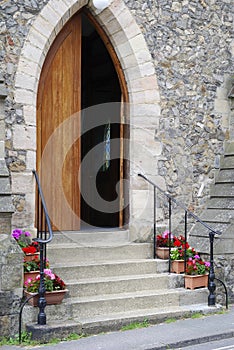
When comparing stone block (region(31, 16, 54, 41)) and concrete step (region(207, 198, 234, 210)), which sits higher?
stone block (region(31, 16, 54, 41))

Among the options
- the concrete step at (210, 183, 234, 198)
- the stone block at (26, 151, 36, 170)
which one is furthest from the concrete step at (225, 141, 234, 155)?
the stone block at (26, 151, 36, 170)

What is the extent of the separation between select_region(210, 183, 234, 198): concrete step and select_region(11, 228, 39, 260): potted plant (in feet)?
9.52

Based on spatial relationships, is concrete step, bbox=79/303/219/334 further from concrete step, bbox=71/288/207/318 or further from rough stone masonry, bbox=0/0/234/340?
rough stone masonry, bbox=0/0/234/340

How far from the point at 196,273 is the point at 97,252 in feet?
4.10

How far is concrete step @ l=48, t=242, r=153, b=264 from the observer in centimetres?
635

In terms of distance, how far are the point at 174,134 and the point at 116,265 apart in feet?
7.17

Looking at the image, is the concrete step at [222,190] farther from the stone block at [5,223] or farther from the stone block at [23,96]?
the stone block at [5,223]

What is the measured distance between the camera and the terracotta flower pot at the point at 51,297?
5.23m

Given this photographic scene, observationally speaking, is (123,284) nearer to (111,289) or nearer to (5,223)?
(111,289)

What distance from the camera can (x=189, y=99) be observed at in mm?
7680

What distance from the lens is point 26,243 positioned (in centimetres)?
614

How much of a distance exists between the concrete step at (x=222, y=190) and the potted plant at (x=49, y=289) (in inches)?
120

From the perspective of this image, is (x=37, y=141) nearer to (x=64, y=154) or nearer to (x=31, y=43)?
(x=64, y=154)

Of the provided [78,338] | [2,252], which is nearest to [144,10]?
[2,252]
